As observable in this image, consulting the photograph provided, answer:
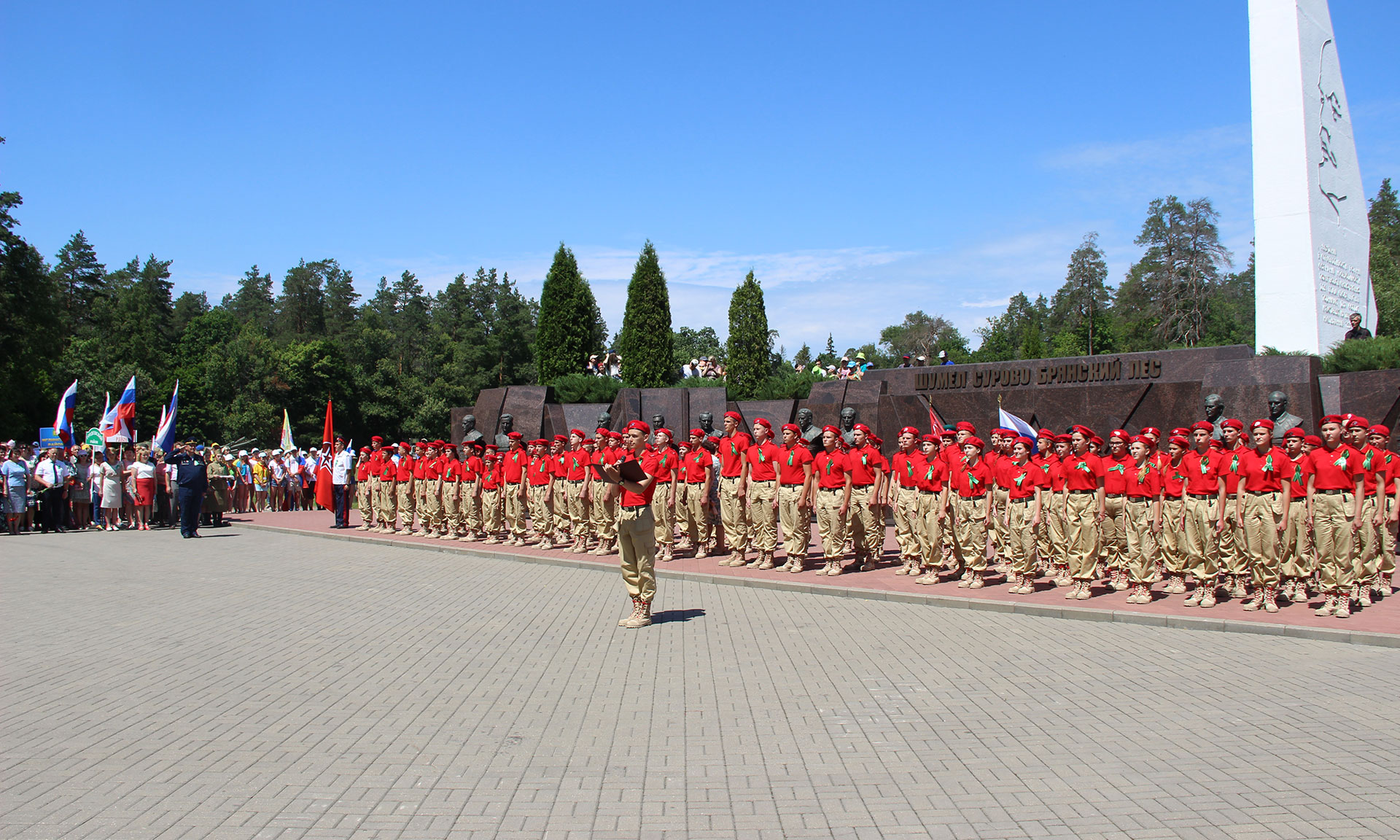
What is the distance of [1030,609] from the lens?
8977 millimetres

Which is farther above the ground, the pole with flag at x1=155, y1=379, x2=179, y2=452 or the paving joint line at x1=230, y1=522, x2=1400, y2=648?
the pole with flag at x1=155, y1=379, x2=179, y2=452

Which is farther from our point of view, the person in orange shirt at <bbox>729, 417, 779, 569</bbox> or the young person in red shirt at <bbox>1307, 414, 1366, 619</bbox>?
the person in orange shirt at <bbox>729, 417, 779, 569</bbox>

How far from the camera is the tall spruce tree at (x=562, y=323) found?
32781 mm

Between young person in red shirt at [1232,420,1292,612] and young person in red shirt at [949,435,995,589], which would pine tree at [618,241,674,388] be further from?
young person in red shirt at [1232,420,1292,612]

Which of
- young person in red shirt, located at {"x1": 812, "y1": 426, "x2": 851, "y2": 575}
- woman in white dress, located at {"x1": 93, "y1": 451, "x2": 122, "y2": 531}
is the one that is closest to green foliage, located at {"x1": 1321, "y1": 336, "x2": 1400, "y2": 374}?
young person in red shirt, located at {"x1": 812, "y1": 426, "x2": 851, "y2": 575}

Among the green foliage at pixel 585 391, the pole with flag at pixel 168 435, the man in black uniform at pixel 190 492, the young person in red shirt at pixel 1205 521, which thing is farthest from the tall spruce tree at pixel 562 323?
the young person in red shirt at pixel 1205 521

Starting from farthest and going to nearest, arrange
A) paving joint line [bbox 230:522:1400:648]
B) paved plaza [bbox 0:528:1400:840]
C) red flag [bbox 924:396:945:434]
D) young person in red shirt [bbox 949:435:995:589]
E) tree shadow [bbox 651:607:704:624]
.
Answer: red flag [bbox 924:396:945:434] < young person in red shirt [bbox 949:435:995:589] < tree shadow [bbox 651:607:704:624] < paving joint line [bbox 230:522:1400:648] < paved plaza [bbox 0:528:1400:840]

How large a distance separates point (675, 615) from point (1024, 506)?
399 cm

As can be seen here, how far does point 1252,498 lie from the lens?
28.5ft

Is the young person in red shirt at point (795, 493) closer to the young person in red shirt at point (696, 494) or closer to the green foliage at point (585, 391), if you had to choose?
the young person in red shirt at point (696, 494)

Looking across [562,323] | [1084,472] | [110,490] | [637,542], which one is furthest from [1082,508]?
[562,323]

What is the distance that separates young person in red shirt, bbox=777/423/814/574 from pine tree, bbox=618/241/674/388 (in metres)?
19.0

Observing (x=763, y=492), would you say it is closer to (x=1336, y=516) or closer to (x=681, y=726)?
(x=1336, y=516)

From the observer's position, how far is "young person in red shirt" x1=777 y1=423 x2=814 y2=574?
11.7m
